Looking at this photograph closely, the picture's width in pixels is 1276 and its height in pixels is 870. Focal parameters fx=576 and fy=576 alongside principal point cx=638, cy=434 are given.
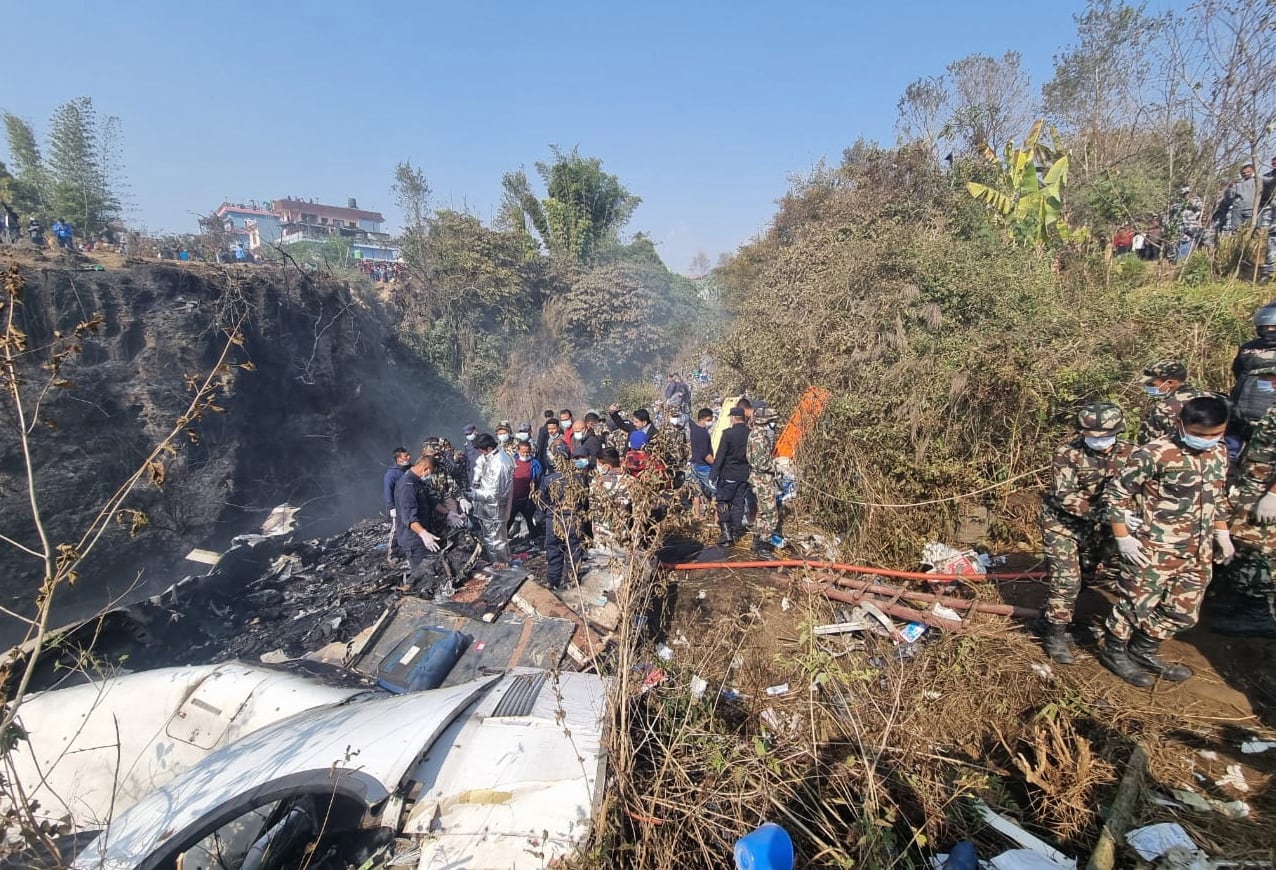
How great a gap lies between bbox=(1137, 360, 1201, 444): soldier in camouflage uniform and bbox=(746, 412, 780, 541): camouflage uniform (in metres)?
2.81

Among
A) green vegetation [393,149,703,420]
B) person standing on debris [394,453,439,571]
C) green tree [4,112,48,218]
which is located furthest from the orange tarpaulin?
green tree [4,112,48,218]

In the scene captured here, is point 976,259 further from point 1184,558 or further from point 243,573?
point 243,573

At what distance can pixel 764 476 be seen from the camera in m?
5.81

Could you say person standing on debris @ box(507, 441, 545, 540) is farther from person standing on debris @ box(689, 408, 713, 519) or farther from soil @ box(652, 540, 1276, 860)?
soil @ box(652, 540, 1276, 860)

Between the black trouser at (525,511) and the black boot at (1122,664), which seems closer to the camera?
the black boot at (1122,664)

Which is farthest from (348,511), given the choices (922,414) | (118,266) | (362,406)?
(922,414)

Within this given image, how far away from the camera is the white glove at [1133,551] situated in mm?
3148

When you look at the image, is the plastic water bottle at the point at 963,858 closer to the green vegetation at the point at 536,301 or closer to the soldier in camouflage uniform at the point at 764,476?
the soldier in camouflage uniform at the point at 764,476

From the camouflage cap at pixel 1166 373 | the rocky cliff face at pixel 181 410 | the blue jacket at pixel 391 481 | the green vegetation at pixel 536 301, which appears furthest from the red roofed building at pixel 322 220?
the camouflage cap at pixel 1166 373

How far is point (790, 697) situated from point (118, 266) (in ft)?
41.8

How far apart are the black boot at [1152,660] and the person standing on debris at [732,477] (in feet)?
10.7

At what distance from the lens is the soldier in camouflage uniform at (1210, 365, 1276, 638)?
341cm

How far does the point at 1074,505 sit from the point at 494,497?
4.90 metres

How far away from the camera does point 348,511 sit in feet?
40.5
